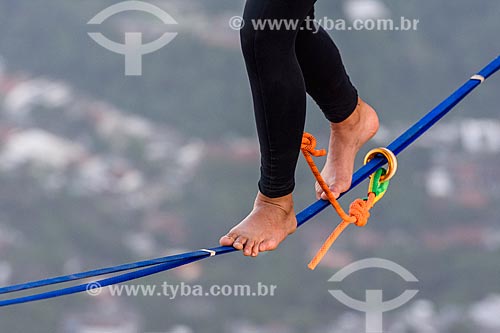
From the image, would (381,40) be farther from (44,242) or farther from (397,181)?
(44,242)

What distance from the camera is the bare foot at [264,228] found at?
1.40 metres

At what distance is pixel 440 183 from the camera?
103 inches

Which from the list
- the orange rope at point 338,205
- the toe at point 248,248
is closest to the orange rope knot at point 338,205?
the orange rope at point 338,205

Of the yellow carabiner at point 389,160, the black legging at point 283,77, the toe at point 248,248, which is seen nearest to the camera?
the black legging at point 283,77

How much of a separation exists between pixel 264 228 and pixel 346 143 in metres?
0.20

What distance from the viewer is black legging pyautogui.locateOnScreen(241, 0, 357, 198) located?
1280 mm

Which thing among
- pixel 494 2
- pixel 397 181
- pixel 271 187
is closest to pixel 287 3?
pixel 271 187

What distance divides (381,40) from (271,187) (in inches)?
54.0

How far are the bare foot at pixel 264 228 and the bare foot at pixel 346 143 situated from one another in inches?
3.5

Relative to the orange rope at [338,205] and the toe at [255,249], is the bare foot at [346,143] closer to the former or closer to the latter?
the orange rope at [338,205]

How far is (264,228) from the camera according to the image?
142 cm

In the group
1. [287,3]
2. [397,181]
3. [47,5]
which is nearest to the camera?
[287,3]

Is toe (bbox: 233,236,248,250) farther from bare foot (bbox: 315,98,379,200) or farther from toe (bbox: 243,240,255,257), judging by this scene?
bare foot (bbox: 315,98,379,200)

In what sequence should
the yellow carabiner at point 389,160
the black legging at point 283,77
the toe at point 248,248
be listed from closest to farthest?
1. the black legging at point 283,77
2. the toe at point 248,248
3. the yellow carabiner at point 389,160
